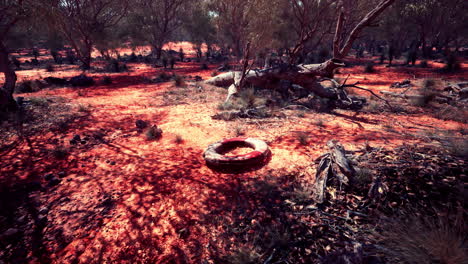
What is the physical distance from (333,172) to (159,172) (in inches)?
132

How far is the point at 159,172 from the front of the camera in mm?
4207

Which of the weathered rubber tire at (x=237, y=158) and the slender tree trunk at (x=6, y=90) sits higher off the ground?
the slender tree trunk at (x=6, y=90)

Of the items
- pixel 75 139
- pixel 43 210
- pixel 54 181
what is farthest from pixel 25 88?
pixel 43 210

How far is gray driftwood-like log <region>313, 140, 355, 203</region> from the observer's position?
3.14m

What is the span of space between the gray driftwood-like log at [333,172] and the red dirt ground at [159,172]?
30 cm

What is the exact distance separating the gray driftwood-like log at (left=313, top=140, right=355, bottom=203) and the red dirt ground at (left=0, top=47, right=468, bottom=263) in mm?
304

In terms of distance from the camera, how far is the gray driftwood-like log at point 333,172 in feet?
10.3

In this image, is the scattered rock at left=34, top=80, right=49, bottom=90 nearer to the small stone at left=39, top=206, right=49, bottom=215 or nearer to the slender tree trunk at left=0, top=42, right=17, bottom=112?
the slender tree trunk at left=0, top=42, right=17, bottom=112

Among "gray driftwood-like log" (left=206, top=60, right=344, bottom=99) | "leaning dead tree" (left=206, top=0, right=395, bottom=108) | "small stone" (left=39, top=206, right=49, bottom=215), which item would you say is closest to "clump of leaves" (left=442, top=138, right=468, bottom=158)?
"leaning dead tree" (left=206, top=0, right=395, bottom=108)

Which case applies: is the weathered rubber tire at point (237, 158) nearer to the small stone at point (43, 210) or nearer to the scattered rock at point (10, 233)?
the small stone at point (43, 210)

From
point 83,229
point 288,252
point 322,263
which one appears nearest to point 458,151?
point 322,263

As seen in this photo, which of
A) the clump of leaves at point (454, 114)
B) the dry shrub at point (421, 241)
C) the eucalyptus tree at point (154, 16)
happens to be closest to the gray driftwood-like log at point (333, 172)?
the dry shrub at point (421, 241)

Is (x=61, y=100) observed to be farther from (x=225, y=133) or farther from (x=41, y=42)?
(x=41, y=42)

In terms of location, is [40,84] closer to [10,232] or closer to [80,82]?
[80,82]
